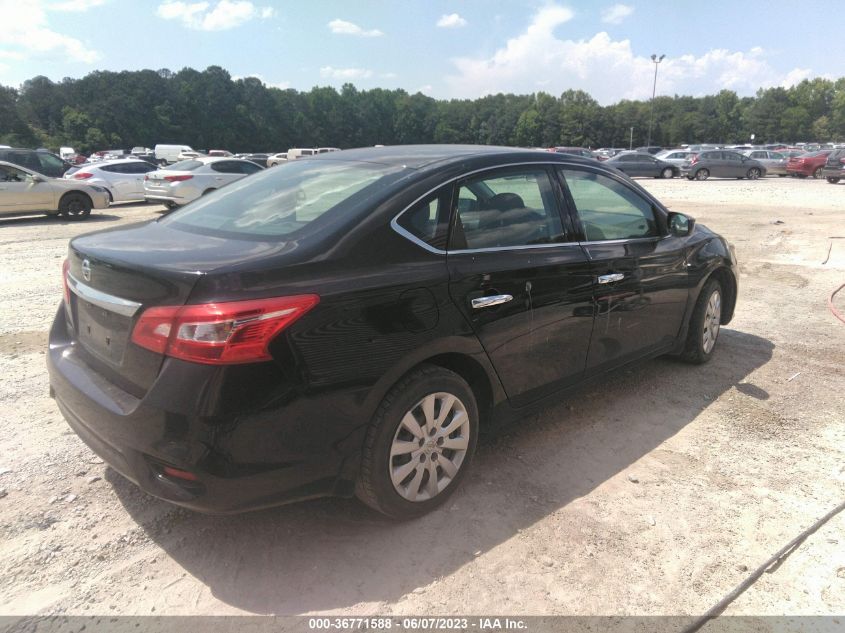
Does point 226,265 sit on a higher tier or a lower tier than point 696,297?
higher

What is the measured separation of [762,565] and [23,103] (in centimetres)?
11495

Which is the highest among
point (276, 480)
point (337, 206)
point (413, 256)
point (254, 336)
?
point (337, 206)

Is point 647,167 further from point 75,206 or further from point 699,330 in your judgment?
point 699,330

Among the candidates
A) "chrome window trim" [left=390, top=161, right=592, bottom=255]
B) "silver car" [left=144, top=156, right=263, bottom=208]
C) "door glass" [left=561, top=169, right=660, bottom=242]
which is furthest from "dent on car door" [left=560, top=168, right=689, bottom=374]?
"silver car" [left=144, top=156, right=263, bottom=208]

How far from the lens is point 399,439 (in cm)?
270

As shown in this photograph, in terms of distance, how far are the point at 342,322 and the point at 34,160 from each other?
18.1 m

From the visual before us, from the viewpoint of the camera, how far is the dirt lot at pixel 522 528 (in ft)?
8.04

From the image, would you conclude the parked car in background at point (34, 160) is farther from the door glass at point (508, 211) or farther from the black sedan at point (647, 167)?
the black sedan at point (647, 167)

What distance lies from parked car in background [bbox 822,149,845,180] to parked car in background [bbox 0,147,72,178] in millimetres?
32337

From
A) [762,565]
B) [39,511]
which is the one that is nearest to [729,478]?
[762,565]

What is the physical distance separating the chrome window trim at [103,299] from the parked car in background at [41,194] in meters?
13.2

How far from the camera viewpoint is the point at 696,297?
182 inches

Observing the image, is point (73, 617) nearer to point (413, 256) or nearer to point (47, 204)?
point (413, 256)

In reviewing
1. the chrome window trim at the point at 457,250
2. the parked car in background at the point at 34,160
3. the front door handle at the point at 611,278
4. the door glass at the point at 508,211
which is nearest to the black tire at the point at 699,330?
the front door handle at the point at 611,278
